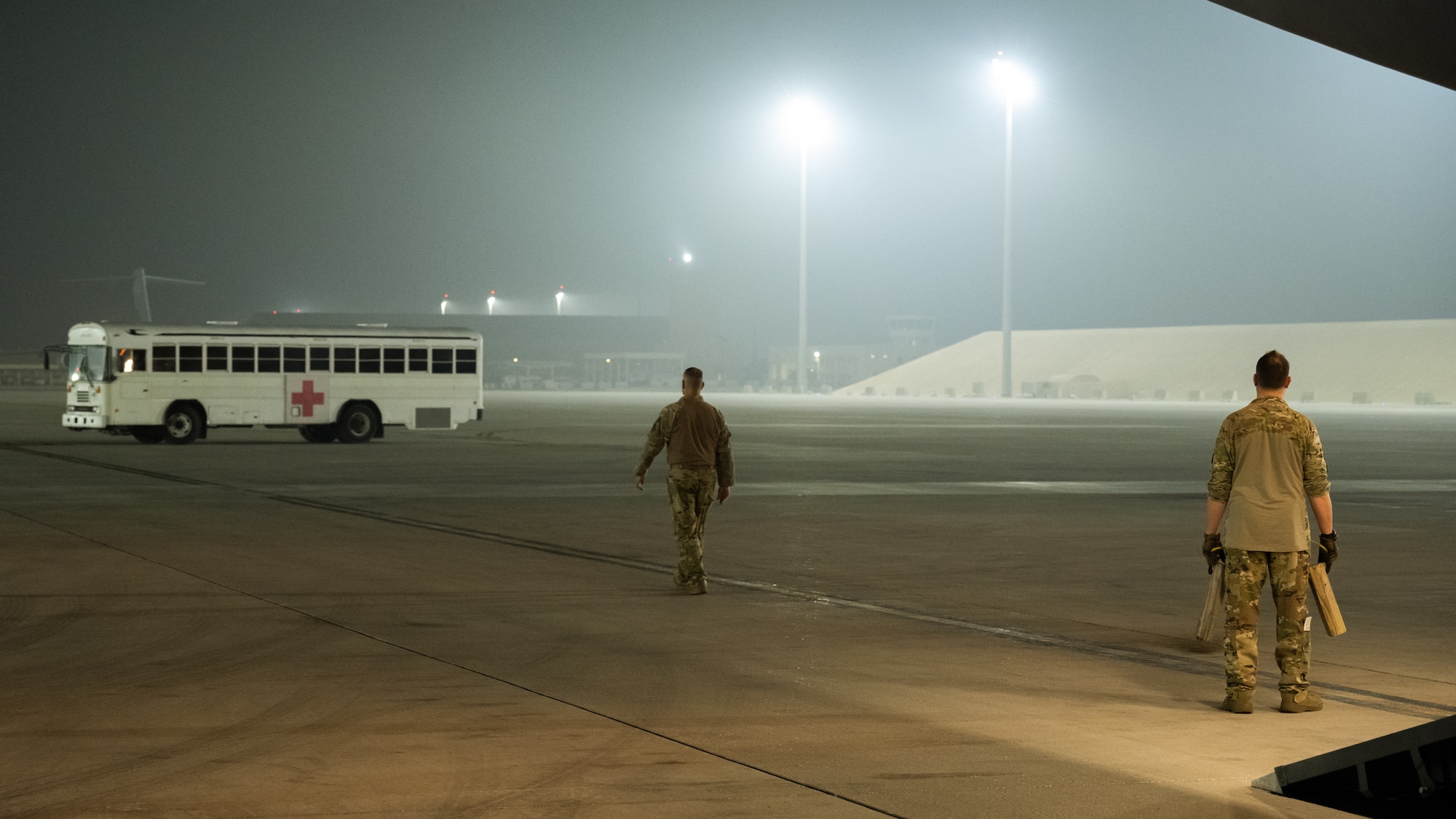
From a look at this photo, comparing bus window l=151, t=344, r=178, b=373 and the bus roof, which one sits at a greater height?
the bus roof

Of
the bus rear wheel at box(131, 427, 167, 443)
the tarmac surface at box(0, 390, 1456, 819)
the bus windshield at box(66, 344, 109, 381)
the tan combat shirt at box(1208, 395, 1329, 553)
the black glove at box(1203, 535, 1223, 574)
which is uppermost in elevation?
the bus windshield at box(66, 344, 109, 381)

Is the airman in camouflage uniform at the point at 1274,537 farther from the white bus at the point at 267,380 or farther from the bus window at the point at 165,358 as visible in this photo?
the bus window at the point at 165,358

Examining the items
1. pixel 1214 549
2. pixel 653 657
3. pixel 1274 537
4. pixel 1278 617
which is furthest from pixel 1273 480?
pixel 653 657

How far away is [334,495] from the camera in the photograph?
71.9ft

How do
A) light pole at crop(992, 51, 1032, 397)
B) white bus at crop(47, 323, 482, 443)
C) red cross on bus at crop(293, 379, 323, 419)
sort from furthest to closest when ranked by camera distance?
1. light pole at crop(992, 51, 1032, 397)
2. red cross on bus at crop(293, 379, 323, 419)
3. white bus at crop(47, 323, 482, 443)

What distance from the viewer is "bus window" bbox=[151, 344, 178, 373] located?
35.8 m

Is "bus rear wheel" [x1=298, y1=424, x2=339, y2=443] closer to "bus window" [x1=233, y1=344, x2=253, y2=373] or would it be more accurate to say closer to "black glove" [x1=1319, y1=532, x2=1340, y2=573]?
"bus window" [x1=233, y1=344, x2=253, y2=373]

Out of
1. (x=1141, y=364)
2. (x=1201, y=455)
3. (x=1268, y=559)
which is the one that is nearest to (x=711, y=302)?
(x=1141, y=364)

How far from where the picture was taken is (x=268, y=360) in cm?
3681

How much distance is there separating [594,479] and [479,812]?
1988cm

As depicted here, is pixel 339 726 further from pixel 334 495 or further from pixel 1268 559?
pixel 334 495

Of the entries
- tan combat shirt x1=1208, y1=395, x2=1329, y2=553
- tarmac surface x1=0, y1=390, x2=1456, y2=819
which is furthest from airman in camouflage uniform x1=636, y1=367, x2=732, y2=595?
tan combat shirt x1=1208, y1=395, x2=1329, y2=553

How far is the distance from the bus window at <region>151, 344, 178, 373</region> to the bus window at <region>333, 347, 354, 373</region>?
3.83 metres

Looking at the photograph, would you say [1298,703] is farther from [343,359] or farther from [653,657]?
[343,359]
